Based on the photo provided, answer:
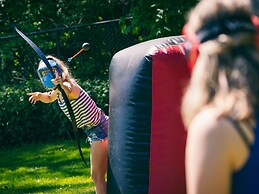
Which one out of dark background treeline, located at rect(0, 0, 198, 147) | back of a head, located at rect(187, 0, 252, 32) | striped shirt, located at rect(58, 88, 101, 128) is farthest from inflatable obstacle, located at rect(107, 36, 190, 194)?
dark background treeline, located at rect(0, 0, 198, 147)

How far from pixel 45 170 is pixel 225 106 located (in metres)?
6.78

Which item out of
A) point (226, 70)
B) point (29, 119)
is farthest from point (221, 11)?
point (29, 119)

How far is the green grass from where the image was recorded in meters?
7.01

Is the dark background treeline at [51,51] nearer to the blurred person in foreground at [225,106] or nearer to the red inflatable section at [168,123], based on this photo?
the red inflatable section at [168,123]

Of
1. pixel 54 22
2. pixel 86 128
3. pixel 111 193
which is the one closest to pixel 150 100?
pixel 111 193

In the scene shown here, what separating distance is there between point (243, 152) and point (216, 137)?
0.10 metres

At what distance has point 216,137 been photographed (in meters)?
1.57

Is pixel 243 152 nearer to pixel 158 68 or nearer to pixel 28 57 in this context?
pixel 158 68

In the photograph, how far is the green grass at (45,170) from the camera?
23.0 ft

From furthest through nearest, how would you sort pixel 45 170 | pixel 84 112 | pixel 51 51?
pixel 51 51
pixel 45 170
pixel 84 112

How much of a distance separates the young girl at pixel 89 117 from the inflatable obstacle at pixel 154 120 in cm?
109

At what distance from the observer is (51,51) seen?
1220cm

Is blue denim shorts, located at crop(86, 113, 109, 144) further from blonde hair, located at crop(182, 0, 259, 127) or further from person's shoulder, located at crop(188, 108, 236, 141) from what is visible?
person's shoulder, located at crop(188, 108, 236, 141)

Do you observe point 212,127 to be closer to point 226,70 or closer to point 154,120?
point 226,70
